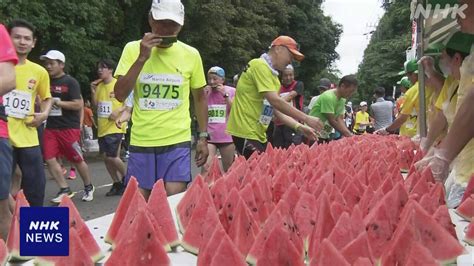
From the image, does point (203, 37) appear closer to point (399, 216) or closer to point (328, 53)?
point (399, 216)

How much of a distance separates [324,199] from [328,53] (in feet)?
155

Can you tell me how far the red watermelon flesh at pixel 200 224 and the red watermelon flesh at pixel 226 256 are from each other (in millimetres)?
254

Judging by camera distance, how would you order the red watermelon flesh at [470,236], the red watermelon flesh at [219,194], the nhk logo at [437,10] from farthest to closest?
the nhk logo at [437,10] → the red watermelon flesh at [219,194] → the red watermelon flesh at [470,236]

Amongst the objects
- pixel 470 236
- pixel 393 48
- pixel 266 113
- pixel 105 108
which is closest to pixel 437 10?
pixel 470 236

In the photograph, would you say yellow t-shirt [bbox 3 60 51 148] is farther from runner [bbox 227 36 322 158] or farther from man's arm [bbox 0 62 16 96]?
runner [bbox 227 36 322 158]

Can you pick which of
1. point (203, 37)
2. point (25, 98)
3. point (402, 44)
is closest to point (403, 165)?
point (25, 98)

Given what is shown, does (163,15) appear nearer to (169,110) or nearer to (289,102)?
(169,110)

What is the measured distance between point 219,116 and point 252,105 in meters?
1.92

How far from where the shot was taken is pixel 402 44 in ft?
135

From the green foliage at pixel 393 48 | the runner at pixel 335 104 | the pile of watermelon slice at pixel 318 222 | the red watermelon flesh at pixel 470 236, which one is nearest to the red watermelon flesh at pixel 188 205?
the pile of watermelon slice at pixel 318 222

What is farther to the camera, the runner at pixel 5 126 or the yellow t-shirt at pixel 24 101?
the yellow t-shirt at pixel 24 101

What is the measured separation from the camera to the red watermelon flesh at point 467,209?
2.42m

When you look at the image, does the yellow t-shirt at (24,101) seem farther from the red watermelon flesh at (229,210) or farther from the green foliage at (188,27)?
the green foliage at (188,27)

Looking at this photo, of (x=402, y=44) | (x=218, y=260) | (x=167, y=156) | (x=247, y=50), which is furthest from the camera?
(x=402, y=44)
